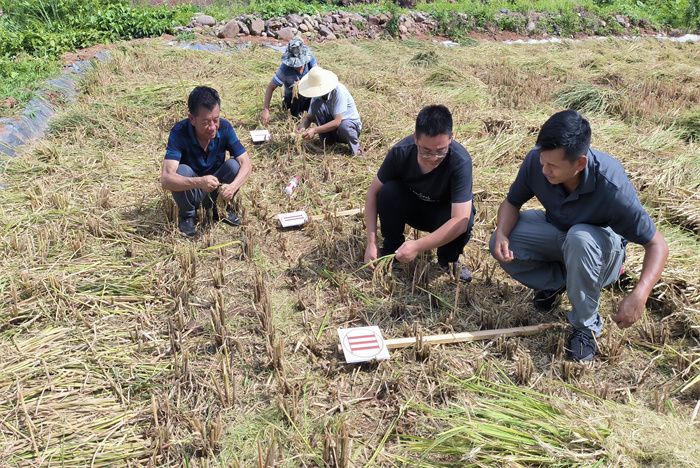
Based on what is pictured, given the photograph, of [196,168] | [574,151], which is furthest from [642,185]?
[196,168]

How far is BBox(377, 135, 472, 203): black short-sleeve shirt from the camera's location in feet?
10.4

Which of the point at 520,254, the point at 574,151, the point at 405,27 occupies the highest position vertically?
the point at 574,151

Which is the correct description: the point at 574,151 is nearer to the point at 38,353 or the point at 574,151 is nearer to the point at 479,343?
the point at 479,343

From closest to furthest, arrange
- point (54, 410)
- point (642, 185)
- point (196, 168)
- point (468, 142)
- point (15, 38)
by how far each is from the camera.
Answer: point (54, 410)
point (196, 168)
point (642, 185)
point (468, 142)
point (15, 38)

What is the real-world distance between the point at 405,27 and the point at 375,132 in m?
6.01

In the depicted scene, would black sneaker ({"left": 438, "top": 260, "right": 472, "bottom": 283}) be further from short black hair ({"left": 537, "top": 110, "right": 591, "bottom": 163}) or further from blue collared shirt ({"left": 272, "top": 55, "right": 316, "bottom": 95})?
blue collared shirt ({"left": 272, "top": 55, "right": 316, "bottom": 95})

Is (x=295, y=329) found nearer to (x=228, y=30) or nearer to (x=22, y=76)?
(x=22, y=76)

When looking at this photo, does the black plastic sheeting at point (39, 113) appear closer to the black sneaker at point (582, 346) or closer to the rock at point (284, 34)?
the rock at point (284, 34)

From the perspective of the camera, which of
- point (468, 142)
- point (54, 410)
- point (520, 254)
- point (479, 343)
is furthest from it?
point (468, 142)

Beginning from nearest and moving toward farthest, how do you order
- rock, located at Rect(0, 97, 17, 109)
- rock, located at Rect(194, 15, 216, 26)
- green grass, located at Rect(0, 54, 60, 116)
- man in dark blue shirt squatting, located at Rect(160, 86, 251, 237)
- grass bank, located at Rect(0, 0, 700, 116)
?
1. man in dark blue shirt squatting, located at Rect(160, 86, 251, 237)
2. rock, located at Rect(0, 97, 17, 109)
3. green grass, located at Rect(0, 54, 60, 116)
4. grass bank, located at Rect(0, 0, 700, 116)
5. rock, located at Rect(194, 15, 216, 26)

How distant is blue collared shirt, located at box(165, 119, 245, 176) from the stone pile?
238 inches

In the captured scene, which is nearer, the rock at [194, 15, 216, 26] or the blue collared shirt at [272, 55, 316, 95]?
the blue collared shirt at [272, 55, 316, 95]

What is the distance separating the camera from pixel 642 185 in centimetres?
436

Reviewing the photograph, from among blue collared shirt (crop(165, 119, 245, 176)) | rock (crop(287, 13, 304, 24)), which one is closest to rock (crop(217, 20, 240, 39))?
rock (crop(287, 13, 304, 24))
